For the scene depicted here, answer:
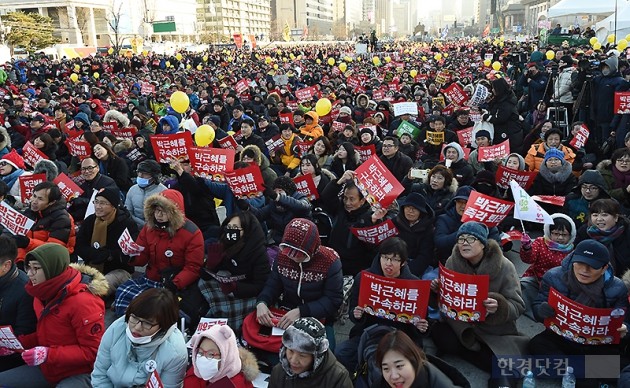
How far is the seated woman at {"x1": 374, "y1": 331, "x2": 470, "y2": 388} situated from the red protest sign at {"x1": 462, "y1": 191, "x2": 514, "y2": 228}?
2077 mm

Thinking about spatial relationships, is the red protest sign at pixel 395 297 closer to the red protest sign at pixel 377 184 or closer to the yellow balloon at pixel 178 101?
the red protest sign at pixel 377 184

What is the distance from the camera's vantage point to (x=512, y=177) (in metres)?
5.86

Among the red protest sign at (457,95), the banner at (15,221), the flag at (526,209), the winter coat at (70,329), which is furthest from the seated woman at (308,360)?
the red protest sign at (457,95)

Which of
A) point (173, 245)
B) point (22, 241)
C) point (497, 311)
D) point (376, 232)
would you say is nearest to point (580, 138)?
point (376, 232)

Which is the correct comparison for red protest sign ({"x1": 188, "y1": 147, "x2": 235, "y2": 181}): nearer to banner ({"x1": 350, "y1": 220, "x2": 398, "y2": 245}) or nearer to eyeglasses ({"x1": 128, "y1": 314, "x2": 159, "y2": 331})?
banner ({"x1": 350, "y1": 220, "x2": 398, "y2": 245})

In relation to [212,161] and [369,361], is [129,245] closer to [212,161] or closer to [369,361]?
[212,161]

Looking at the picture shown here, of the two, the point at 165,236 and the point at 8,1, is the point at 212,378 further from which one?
the point at 8,1

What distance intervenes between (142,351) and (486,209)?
299cm

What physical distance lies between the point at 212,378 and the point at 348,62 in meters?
25.4

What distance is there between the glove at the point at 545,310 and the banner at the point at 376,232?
4.80 feet

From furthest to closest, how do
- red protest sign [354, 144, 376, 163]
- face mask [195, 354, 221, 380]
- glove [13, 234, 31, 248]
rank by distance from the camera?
1. red protest sign [354, 144, 376, 163]
2. glove [13, 234, 31, 248]
3. face mask [195, 354, 221, 380]

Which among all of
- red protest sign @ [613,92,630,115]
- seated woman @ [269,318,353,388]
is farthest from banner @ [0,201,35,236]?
red protest sign @ [613,92,630,115]

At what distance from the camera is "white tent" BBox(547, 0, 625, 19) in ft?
57.7

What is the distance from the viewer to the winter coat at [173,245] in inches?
171
